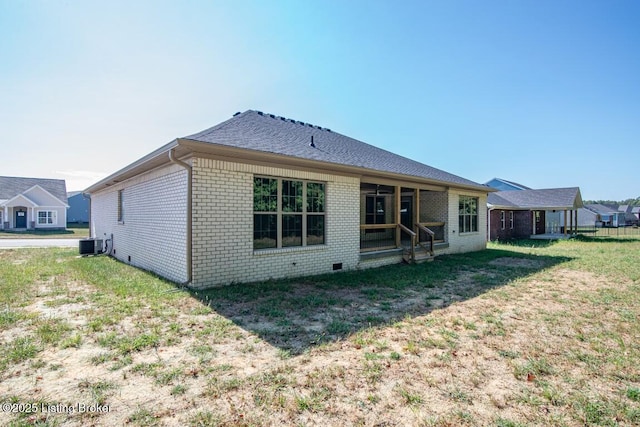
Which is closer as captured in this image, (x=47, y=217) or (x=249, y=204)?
(x=249, y=204)

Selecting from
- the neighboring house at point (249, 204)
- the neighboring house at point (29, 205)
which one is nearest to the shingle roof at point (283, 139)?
the neighboring house at point (249, 204)

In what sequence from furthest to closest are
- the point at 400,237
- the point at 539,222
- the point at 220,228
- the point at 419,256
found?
the point at 539,222 < the point at 400,237 < the point at 419,256 < the point at 220,228

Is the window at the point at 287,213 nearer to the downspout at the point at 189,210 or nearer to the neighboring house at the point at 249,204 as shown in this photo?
the neighboring house at the point at 249,204

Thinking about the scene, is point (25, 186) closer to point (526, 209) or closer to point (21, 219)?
point (21, 219)

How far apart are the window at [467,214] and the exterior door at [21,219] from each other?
4135 centimetres

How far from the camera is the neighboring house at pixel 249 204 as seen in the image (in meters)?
6.38

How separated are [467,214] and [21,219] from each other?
41.8 meters

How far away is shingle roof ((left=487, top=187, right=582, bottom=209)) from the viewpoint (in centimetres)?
2241

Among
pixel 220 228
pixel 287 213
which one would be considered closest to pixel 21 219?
pixel 220 228

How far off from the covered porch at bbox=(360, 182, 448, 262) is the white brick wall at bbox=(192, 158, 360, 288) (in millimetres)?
4341

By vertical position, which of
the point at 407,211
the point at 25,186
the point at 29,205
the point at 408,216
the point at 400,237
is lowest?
the point at 400,237

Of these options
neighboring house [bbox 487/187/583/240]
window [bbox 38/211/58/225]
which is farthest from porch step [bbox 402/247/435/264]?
window [bbox 38/211/58/225]

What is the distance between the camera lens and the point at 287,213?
25.2 feet

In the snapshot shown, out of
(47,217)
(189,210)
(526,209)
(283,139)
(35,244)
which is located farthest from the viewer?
(47,217)
